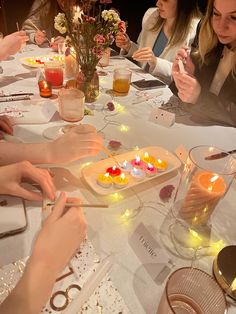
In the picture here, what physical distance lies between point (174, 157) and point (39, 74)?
3.52ft

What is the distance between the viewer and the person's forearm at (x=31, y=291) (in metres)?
0.59

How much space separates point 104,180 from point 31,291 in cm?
43

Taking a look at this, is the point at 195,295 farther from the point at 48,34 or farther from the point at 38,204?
the point at 48,34

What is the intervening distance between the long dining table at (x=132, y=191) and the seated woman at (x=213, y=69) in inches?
4.3

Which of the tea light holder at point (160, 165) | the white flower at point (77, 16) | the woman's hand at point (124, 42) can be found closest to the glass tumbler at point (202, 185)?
the tea light holder at point (160, 165)

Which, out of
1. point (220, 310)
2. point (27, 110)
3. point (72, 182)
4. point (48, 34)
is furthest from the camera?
point (48, 34)

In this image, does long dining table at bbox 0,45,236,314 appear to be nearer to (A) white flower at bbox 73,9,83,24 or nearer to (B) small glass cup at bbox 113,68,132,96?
(B) small glass cup at bbox 113,68,132,96

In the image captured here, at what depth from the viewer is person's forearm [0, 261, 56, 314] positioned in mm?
Answer: 589

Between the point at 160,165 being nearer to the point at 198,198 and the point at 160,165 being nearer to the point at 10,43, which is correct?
the point at 198,198

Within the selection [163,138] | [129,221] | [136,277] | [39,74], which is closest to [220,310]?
[136,277]

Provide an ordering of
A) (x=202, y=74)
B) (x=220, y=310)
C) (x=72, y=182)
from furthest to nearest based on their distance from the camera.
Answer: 1. (x=202, y=74)
2. (x=72, y=182)
3. (x=220, y=310)

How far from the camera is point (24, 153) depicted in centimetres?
105

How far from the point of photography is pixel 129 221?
0.87 meters

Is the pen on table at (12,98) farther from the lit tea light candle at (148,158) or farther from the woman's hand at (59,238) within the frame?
the woman's hand at (59,238)
